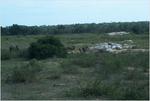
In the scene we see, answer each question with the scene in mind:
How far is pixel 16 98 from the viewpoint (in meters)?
11.8

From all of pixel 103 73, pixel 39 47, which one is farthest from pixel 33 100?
pixel 39 47

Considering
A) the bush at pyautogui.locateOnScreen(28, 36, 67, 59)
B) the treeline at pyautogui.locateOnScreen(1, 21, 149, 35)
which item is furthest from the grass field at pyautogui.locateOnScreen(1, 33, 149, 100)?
the treeline at pyautogui.locateOnScreen(1, 21, 149, 35)

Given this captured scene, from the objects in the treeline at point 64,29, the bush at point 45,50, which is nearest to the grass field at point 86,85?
the bush at point 45,50

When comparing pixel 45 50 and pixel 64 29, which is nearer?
pixel 45 50

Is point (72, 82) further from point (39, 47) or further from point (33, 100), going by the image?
point (39, 47)

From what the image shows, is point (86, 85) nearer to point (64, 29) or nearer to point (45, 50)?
point (45, 50)

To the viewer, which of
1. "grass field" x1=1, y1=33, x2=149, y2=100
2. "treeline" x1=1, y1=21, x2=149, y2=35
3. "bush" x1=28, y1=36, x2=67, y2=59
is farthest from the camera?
"treeline" x1=1, y1=21, x2=149, y2=35

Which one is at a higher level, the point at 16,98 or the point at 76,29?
the point at 16,98

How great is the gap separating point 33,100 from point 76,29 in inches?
3583

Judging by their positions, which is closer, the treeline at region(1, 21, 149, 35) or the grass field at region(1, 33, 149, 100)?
the grass field at region(1, 33, 149, 100)

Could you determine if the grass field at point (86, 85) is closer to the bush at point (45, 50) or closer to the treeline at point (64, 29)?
the bush at point (45, 50)

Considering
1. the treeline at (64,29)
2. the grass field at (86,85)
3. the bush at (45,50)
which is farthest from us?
the treeline at (64,29)

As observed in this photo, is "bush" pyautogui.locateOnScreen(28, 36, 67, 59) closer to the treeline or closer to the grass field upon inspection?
the grass field

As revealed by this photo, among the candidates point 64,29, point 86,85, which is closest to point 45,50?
point 86,85
